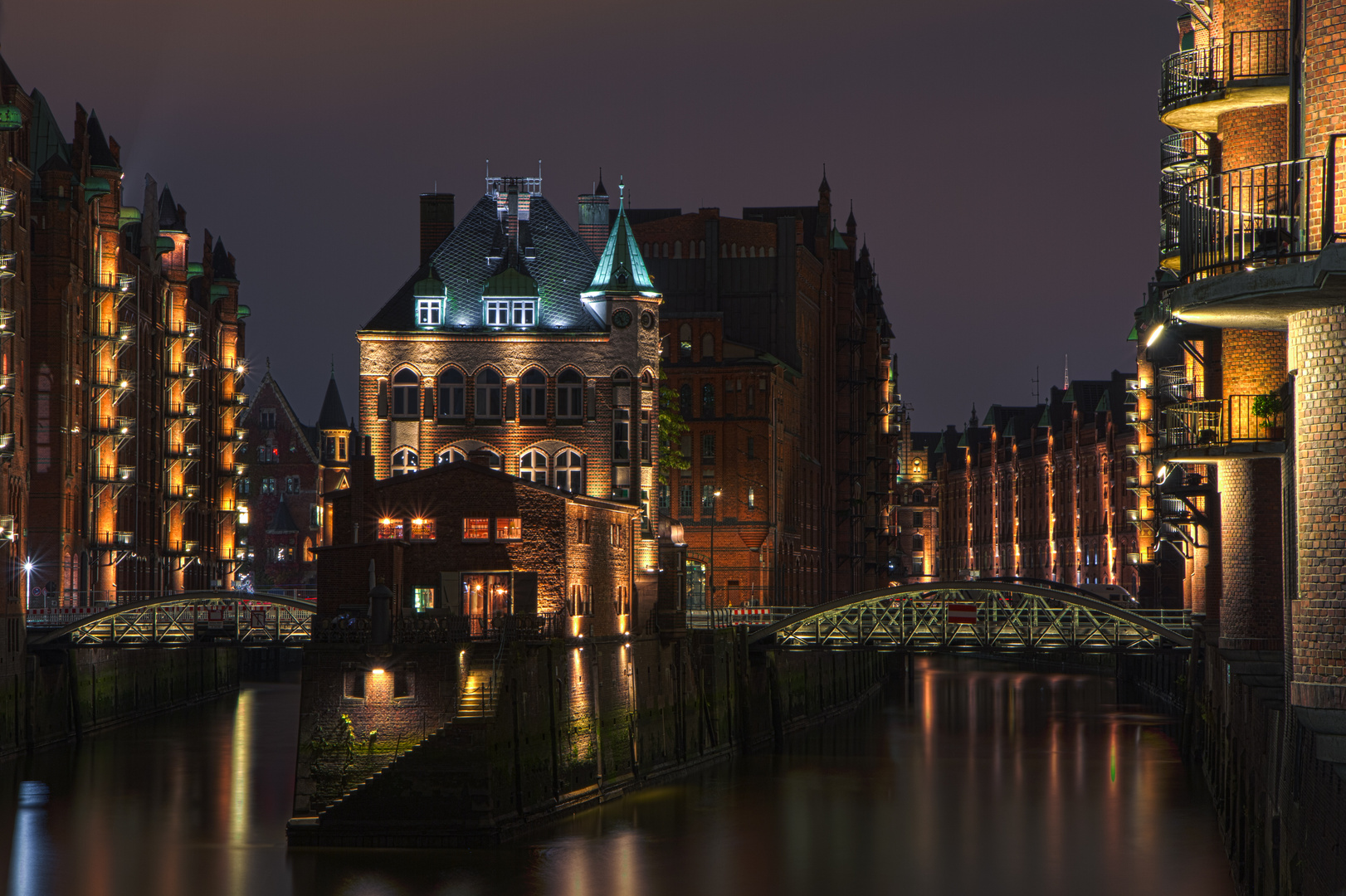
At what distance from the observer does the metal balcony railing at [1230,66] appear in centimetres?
3666

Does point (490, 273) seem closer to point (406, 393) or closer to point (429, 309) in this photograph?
point (429, 309)

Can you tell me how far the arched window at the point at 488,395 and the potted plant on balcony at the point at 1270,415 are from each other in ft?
139

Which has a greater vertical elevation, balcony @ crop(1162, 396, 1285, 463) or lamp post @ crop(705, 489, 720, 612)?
balcony @ crop(1162, 396, 1285, 463)

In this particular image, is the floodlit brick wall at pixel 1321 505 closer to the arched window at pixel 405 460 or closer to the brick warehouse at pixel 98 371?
the brick warehouse at pixel 98 371

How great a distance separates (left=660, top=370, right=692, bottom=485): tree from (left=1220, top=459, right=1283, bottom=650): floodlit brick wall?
4012cm

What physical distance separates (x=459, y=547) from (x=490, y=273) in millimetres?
25203

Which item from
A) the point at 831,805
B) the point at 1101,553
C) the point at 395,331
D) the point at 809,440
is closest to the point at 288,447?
the point at 809,440

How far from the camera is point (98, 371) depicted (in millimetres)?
83062

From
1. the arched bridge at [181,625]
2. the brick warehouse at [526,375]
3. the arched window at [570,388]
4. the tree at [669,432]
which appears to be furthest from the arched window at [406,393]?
the tree at [669,432]

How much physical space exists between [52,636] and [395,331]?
57.3ft

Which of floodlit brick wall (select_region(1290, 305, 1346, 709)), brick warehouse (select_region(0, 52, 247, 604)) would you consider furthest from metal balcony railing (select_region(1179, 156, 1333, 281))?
brick warehouse (select_region(0, 52, 247, 604))

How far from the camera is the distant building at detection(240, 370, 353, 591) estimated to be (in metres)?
141

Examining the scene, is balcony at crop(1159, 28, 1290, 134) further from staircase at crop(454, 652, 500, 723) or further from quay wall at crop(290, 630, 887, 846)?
quay wall at crop(290, 630, 887, 846)

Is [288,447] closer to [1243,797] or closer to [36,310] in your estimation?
[36,310]
